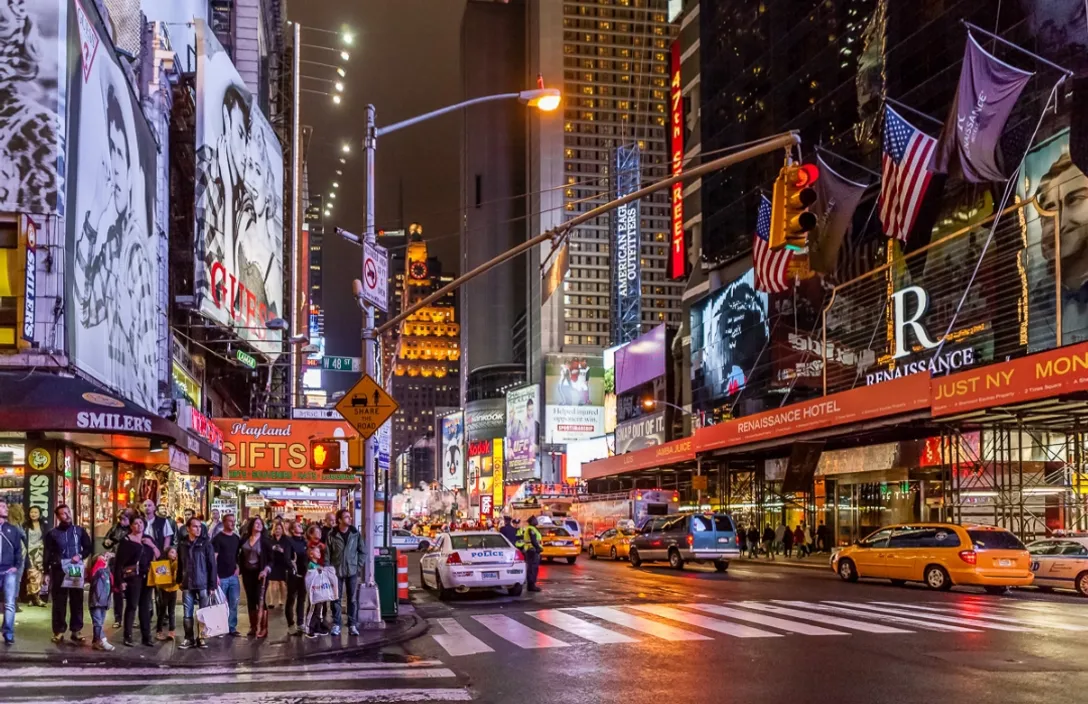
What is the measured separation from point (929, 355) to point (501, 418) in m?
143

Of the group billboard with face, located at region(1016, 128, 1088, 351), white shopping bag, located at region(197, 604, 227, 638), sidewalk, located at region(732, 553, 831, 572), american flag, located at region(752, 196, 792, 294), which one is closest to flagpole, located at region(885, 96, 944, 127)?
billboard with face, located at region(1016, 128, 1088, 351)

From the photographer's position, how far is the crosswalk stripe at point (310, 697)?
1008cm

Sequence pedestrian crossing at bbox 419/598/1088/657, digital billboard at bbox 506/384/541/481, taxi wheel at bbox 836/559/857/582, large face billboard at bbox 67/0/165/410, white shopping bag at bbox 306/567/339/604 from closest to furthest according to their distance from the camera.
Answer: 1. pedestrian crossing at bbox 419/598/1088/657
2. white shopping bag at bbox 306/567/339/604
3. large face billboard at bbox 67/0/165/410
4. taxi wheel at bbox 836/559/857/582
5. digital billboard at bbox 506/384/541/481

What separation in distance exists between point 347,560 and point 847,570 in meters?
15.7

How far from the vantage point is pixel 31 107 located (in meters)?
19.8

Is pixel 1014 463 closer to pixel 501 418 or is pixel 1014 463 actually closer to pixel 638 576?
pixel 638 576

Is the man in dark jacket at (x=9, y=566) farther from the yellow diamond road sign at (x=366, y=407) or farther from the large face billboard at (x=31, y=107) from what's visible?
the large face billboard at (x=31, y=107)

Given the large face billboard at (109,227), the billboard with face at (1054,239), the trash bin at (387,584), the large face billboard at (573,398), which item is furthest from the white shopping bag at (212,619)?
the large face billboard at (573,398)

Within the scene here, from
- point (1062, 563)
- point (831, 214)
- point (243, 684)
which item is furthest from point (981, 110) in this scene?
point (243, 684)


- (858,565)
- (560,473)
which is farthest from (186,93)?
(560,473)

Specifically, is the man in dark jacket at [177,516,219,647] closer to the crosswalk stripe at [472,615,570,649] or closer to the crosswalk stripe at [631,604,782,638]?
the crosswalk stripe at [472,615,570,649]

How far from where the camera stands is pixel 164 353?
1164 inches

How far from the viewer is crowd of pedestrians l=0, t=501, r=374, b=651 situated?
48.1 feet

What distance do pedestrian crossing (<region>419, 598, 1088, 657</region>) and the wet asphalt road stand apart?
30 mm
